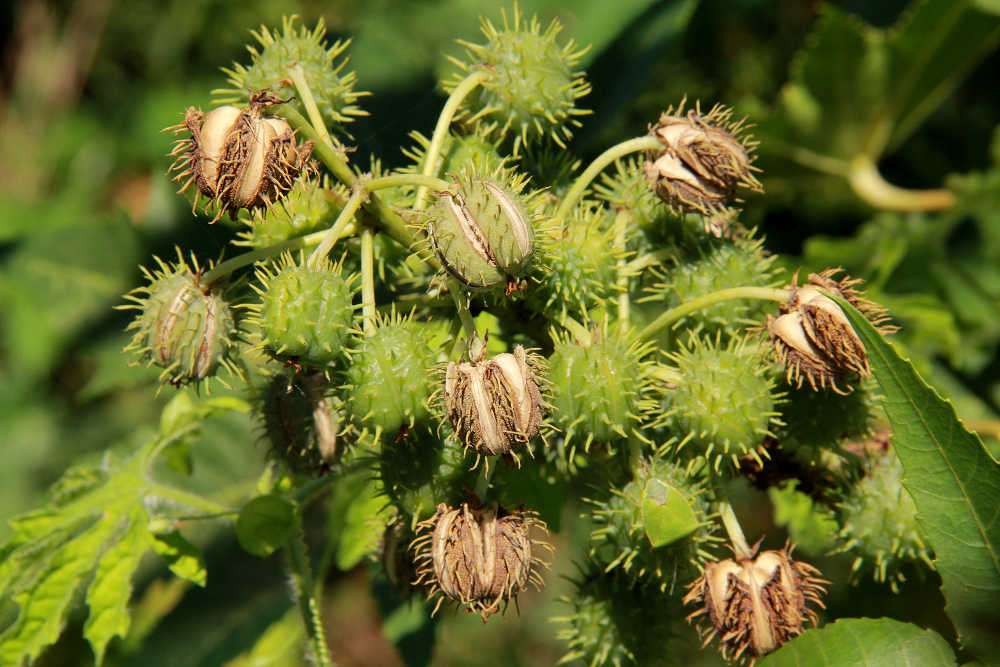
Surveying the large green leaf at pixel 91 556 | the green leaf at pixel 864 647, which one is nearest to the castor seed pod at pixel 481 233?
the green leaf at pixel 864 647

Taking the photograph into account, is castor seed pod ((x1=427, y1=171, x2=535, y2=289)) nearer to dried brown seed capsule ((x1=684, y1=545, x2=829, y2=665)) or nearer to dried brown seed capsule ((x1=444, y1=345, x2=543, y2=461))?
dried brown seed capsule ((x1=444, y1=345, x2=543, y2=461))

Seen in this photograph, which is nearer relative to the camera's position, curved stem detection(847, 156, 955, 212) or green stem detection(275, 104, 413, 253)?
green stem detection(275, 104, 413, 253)

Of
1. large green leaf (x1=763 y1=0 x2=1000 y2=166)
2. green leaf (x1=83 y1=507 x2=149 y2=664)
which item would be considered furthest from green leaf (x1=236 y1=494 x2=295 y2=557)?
large green leaf (x1=763 y1=0 x2=1000 y2=166)

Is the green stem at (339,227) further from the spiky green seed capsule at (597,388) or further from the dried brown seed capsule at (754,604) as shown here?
the dried brown seed capsule at (754,604)

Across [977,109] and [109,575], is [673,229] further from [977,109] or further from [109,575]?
[977,109]

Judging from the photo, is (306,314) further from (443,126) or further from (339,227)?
(443,126)

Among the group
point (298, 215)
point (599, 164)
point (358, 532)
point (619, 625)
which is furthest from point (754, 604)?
point (298, 215)
